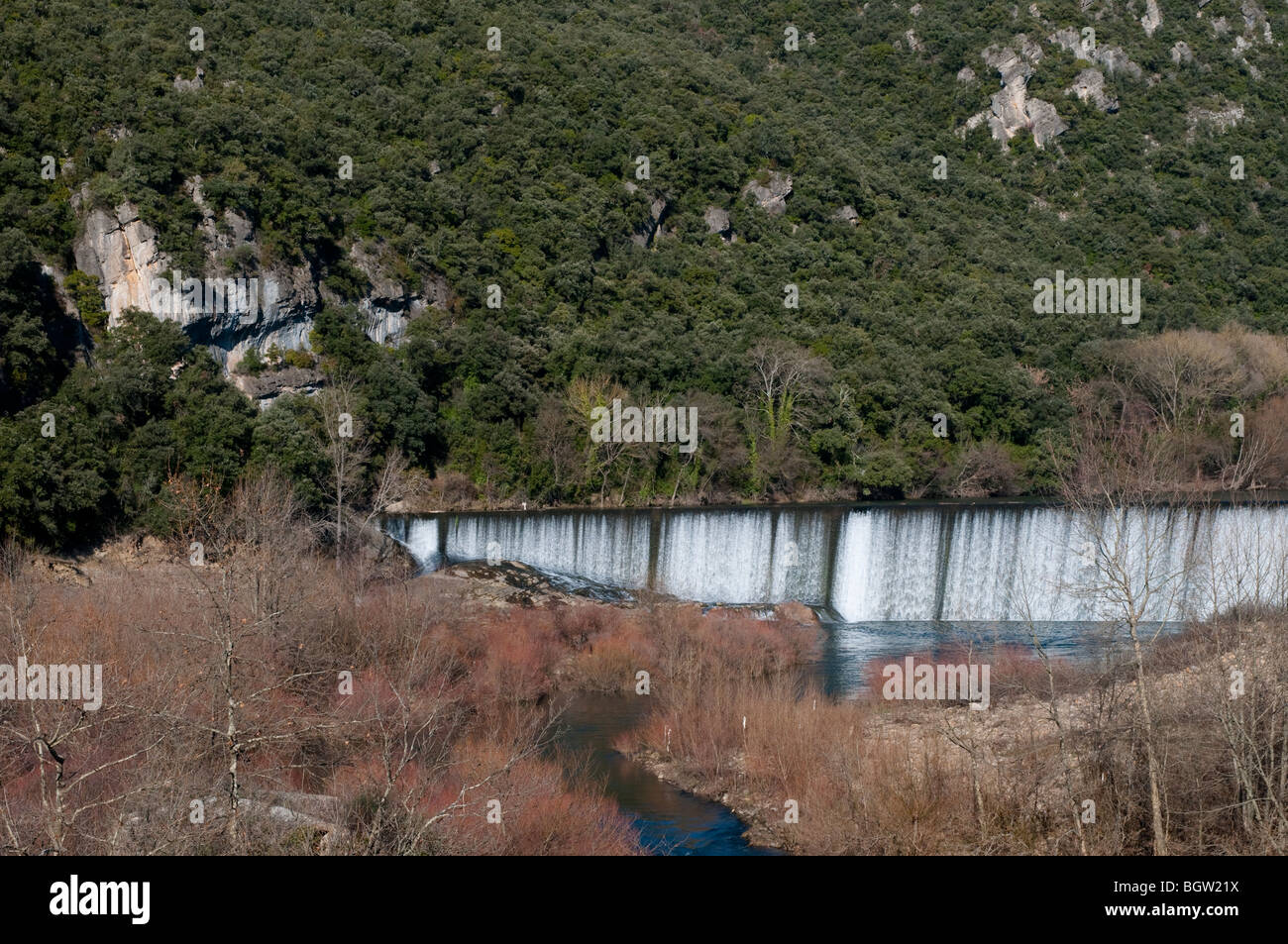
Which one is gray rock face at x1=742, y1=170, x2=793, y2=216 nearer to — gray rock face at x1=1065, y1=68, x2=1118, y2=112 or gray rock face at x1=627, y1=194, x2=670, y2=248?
gray rock face at x1=627, y1=194, x2=670, y2=248

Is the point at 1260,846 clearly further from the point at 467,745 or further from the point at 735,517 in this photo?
the point at 735,517

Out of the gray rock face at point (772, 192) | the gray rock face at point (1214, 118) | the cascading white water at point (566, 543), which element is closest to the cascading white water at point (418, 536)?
the cascading white water at point (566, 543)

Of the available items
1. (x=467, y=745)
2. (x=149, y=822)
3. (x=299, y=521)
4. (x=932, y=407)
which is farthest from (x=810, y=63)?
(x=149, y=822)

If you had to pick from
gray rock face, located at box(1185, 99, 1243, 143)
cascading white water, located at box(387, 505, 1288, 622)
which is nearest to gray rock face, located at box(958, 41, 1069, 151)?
gray rock face, located at box(1185, 99, 1243, 143)

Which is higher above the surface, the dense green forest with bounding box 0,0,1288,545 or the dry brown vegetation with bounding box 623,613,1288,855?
the dense green forest with bounding box 0,0,1288,545

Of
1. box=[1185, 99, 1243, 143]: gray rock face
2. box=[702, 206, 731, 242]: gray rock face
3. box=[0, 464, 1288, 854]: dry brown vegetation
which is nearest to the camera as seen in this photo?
box=[0, 464, 1288, 854]: dry brown vegetation

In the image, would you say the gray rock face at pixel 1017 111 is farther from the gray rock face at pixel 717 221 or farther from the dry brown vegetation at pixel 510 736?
the dry brown vegetation at pixel 510 736

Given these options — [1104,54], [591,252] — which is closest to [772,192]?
[591,252]

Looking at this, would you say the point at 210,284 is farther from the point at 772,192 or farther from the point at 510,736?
the point at 772,192
